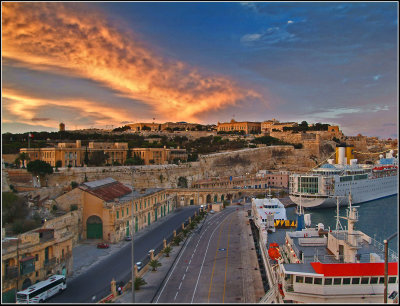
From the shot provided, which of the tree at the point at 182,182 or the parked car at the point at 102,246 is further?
the tree at the point at 182,182

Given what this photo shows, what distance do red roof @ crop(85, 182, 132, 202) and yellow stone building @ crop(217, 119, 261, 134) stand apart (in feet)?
313

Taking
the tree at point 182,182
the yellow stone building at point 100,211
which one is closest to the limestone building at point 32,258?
the yellow stone building at point 100,211

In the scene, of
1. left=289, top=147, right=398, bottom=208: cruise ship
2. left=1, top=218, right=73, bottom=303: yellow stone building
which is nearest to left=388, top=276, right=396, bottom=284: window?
left=1, top=218, right=73, bottom=303: yellow stone building

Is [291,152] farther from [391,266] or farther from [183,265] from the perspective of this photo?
[391,266]

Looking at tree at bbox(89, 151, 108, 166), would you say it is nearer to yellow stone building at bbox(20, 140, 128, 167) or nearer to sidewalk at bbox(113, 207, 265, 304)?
yellow stone building at bbox(20, 140, 128, 167)

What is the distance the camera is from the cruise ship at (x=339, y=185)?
4856 cm

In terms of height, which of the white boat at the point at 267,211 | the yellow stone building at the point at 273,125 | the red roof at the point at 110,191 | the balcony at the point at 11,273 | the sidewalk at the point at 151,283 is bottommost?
the sidewalk at the point at 151,283

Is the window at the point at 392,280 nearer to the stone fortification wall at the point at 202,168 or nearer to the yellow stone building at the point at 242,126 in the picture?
the stone fortification wall at the point at 202,168

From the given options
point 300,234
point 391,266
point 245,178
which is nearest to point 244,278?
point 300,234

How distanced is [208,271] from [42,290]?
889 centimetres

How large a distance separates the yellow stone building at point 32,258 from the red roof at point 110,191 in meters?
7.74

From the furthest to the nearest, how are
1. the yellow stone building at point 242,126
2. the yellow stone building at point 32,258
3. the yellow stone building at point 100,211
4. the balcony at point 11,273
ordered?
the yellow stone building at point 242,126
the yellow stone building at point 100,211
the yellow stone building at point 32,258
the balcony at point 11,273

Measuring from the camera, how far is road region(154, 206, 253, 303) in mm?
16861

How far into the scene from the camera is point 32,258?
1636 centimetres
